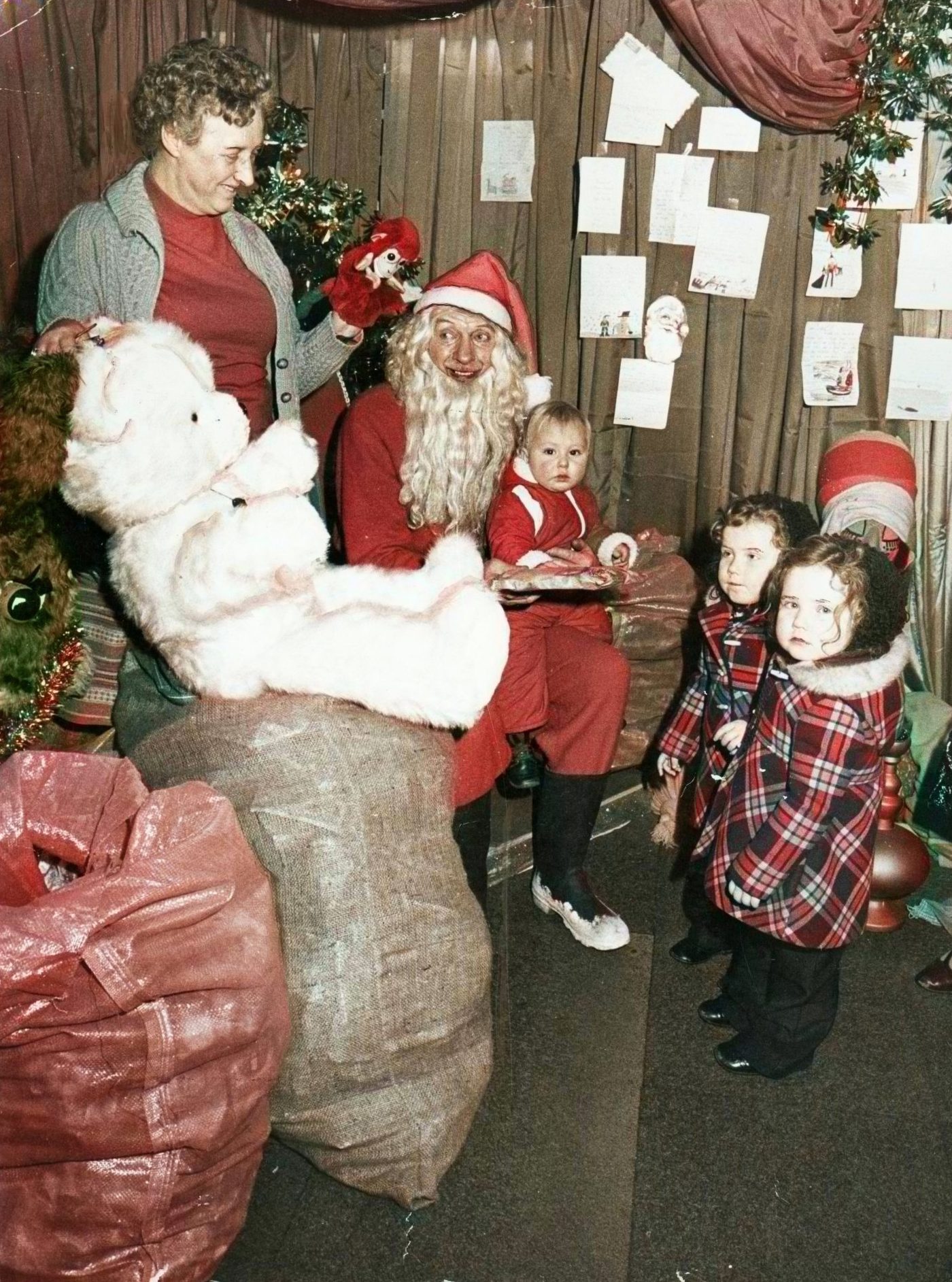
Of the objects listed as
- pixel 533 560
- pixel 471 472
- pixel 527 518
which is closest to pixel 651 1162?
pixel 533 560

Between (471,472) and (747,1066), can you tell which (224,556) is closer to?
(471,472)

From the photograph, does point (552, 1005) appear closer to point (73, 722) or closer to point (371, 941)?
point (371, 941)

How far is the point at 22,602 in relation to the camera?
202 centimetres

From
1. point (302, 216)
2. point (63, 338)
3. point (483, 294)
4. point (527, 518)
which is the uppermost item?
point (302, 216)

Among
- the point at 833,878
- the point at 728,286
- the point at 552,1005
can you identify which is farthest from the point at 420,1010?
the point at 728,286

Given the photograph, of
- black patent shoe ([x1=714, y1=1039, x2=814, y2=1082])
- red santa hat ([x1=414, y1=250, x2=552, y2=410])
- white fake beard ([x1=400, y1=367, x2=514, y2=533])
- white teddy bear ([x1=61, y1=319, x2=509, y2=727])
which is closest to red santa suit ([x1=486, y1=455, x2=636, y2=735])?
white fake beard ([x1=400, y1=367, x2=514, y2=533])

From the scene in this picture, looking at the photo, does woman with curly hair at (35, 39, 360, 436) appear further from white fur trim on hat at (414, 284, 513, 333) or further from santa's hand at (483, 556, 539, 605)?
santa's hand at (483, 556, 539, 605)

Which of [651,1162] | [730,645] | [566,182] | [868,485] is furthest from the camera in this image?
[566,182]

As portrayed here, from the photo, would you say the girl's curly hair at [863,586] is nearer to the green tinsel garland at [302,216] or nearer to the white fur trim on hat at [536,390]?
the white fur trim on hat at [536,390]

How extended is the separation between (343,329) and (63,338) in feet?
2.80

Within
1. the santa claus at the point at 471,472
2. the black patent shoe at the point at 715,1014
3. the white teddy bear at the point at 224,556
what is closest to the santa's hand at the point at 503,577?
the santa claus at the point at 471,472

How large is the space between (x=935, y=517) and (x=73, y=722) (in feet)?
10.0

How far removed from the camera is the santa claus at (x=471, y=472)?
8.99 feet

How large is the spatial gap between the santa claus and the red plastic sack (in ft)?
3.02
